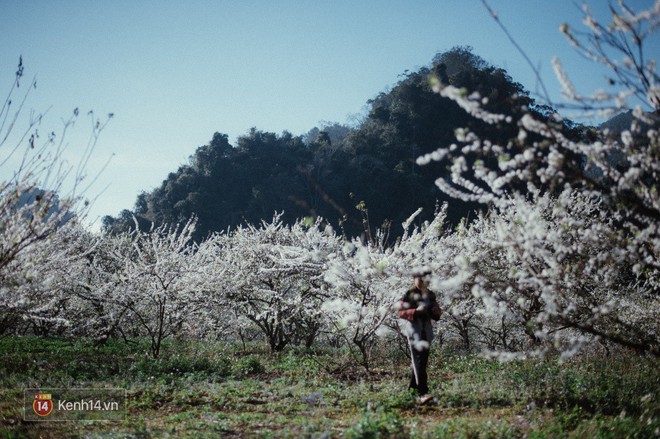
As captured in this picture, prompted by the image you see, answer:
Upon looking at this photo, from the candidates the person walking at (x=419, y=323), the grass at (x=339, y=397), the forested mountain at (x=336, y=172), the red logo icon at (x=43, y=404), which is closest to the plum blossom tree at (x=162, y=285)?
the grass at (x=339, y=397)

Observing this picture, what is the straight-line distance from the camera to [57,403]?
640cm

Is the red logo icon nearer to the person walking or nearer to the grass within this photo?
the grass

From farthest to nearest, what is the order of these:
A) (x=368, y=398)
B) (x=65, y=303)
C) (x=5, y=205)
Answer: (x=65, y=303) < (x=368, y=398) < (x=5, y=205)

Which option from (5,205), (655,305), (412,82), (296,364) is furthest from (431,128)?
(5,205)

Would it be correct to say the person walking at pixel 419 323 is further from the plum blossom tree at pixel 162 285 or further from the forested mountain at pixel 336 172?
the forested mountain at pixel 336 172

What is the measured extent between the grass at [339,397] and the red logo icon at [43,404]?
0.21 meters

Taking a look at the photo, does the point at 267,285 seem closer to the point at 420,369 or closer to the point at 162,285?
the point at 162,285

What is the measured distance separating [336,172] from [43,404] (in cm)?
3342

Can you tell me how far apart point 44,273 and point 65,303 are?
27.8ft

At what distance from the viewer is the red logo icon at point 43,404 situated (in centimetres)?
595

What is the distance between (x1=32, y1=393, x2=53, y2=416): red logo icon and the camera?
595 centimetres

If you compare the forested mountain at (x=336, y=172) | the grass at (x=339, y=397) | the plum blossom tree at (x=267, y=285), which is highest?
the forested mountain at (x=336, y=172)

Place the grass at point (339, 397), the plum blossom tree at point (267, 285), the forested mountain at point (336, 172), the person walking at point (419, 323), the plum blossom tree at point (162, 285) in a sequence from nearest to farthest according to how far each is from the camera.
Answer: the grass at point (339, 397) → the person walking at point (419, 323) → the plum blossom tree at point (162, 285) → the plum blossom tree at point (267, 285) → the forested mountain at point (336, 172)

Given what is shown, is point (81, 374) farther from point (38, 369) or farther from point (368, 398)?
point (368, 398)
